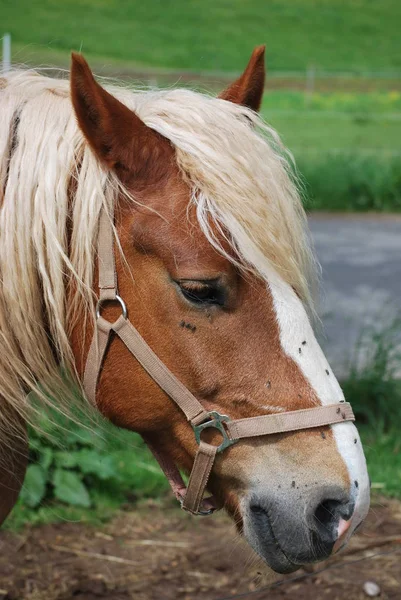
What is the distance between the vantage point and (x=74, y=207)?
2.05m

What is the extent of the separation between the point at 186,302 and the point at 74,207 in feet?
1.37

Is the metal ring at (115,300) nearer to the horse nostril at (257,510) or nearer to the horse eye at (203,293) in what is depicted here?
the horse eye at (203,293)

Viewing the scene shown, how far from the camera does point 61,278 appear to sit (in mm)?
2029

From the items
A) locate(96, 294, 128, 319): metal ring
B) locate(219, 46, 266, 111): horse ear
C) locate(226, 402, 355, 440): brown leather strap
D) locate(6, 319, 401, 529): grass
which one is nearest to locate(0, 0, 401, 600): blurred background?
locate(6, 319, 401, 529): grass

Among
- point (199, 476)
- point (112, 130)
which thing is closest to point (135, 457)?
point (199, 476)

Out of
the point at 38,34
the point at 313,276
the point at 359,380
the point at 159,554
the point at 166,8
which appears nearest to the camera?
the point at 313,276

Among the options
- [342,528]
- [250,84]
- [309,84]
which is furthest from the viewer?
[309,84]

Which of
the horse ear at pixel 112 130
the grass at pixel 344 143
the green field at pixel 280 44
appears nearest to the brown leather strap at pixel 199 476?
the horse ear at pixel 112 130

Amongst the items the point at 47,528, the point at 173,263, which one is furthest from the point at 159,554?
the point at 173,263

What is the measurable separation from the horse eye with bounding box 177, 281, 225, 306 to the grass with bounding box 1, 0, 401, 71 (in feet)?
73.4

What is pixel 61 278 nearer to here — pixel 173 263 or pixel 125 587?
pixel 173 263

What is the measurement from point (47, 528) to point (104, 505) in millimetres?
347

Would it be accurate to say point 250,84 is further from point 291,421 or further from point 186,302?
point 291,421

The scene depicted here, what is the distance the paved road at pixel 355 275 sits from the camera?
6.06 m
